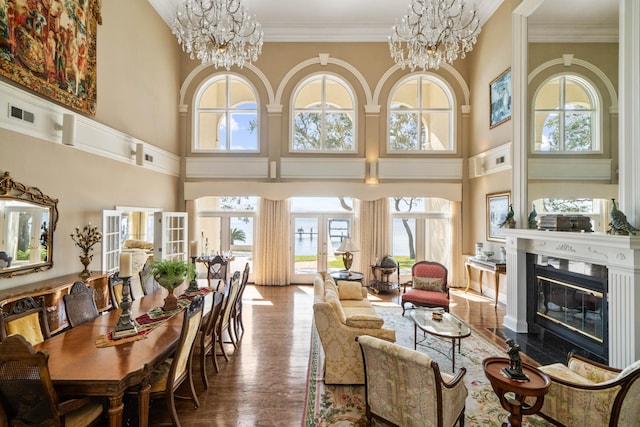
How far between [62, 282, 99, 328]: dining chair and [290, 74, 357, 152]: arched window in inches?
215

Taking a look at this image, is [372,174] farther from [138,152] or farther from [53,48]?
[53,48]

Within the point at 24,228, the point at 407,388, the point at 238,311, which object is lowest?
the point at 238,311

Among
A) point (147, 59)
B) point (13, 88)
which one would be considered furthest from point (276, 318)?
point (147, 59)

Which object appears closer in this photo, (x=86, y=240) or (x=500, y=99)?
(x=86, y=240)

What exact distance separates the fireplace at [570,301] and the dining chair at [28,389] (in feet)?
17.3

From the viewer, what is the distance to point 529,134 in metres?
→ 4.63

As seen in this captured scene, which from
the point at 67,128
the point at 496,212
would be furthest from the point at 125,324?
the point at 496,212

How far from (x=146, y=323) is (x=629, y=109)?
5513mm

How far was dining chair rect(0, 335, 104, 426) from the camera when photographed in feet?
5.44

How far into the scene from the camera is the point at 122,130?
17.1ft

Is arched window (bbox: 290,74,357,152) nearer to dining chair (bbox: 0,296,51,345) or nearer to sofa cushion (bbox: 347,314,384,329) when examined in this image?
sofa cushion (bbox: 347,314,384,329)

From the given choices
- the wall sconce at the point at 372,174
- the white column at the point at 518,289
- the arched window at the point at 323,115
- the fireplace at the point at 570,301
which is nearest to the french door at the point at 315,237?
the wall sconce at the point at 372,174

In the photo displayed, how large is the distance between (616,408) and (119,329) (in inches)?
154

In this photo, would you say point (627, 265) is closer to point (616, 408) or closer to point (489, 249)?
point (616, 408)
